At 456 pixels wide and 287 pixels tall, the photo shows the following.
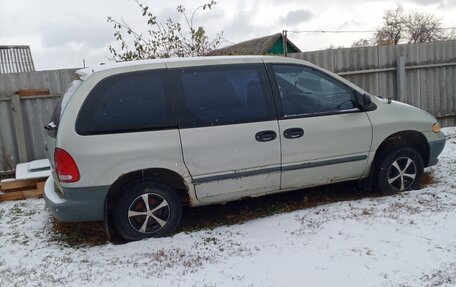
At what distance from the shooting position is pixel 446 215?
4215mm

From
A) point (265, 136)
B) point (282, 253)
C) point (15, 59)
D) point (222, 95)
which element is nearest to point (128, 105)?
point (222, 95)

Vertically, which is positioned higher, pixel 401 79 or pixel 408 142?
pixel 401 79

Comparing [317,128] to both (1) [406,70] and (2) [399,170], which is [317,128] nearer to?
(2) [399,170]

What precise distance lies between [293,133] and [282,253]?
4.57ft

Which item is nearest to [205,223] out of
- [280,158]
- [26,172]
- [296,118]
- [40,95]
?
[280,158]

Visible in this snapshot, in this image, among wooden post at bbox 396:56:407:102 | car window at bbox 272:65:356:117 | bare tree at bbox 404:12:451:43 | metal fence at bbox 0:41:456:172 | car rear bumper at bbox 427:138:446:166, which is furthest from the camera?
bare tree at bbox 404:12:451:43

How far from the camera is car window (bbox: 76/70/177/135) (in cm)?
395

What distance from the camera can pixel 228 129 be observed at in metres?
4.29

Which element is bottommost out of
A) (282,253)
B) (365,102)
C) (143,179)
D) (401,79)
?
(282,253)

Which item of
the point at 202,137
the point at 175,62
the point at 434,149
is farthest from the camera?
the point at 434,149

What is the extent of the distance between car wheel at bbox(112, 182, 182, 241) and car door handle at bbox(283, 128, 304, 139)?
1333 mm

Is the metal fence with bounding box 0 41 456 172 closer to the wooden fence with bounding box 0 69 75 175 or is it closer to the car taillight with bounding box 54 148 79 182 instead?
the wooden fence with bounding box 0 69 75 175

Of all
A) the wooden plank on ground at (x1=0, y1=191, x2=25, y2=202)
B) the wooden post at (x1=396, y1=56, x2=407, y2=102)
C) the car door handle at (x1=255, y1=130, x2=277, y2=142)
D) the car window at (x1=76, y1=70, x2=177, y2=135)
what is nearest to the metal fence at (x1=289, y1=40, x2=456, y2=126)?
the wooden post at (x1=396, y1=56, x2=407, y2=102)

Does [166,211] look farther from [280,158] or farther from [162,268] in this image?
[280,158]
